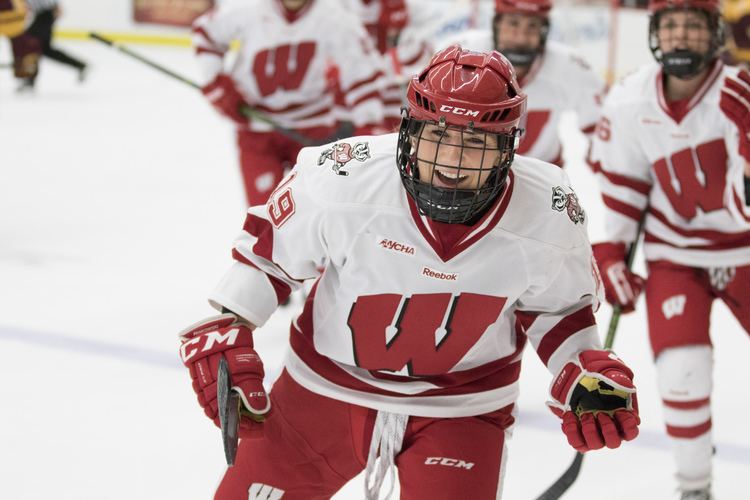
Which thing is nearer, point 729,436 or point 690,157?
point 690,157

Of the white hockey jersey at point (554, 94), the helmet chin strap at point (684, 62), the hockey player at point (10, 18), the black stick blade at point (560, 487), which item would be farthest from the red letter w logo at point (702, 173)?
the hockey player at point (10, 18)

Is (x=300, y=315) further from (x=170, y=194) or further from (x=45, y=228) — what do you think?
(x=170, y=194)

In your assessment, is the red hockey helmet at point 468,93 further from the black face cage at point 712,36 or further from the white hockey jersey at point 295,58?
the white hockey jersey at point 295,58

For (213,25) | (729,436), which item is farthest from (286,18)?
(729,436)

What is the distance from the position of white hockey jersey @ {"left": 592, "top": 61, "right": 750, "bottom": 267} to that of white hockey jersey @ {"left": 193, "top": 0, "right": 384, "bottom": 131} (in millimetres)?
1734

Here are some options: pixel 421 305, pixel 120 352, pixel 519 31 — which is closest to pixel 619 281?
pixel 421 305

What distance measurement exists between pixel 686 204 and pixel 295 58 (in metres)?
1.96

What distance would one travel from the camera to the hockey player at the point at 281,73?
4.19 m

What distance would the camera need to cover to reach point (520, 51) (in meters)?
3.46

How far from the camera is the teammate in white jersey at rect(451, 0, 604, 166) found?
11.4 ft

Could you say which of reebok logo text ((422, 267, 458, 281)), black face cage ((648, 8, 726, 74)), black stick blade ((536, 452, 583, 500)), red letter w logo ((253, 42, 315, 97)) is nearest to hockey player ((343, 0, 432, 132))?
red letter w logo ((253, 42, 315, 97))

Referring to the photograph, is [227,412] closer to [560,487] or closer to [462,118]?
[462,118]

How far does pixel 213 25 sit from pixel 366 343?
271 centimetres

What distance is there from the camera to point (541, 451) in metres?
3.09
